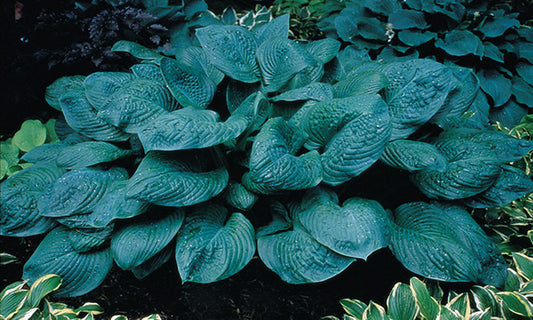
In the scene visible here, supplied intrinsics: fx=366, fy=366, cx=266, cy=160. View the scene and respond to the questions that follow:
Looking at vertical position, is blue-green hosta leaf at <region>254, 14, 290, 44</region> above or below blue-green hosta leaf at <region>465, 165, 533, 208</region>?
above

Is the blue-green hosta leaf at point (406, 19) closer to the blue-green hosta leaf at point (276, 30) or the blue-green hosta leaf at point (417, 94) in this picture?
the blue-green hosta leaf at point (276, 30)

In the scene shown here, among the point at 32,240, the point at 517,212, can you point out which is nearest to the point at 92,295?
the point at 32,240

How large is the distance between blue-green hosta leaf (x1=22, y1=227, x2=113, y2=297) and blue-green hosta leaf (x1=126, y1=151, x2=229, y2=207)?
1.42 ft

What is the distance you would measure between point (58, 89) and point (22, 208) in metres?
0.82

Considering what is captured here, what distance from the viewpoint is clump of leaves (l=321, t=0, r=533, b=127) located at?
289cm

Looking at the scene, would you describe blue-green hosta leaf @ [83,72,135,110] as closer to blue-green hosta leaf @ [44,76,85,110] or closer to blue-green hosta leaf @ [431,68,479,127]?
blue-green hosta leaf @ [44,76,85,110]

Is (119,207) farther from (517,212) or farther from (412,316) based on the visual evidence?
(517,212)

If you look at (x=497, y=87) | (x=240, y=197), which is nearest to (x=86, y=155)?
(x=240, y=197)

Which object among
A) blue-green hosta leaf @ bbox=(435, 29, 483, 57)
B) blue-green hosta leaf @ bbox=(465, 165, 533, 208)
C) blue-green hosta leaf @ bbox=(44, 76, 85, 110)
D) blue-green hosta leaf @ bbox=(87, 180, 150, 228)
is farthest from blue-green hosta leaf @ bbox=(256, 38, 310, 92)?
blue-green hosta leaf @ bbox=(435, 29, 483, 57)

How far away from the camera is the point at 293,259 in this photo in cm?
135

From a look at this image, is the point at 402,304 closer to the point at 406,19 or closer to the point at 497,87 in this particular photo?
the point at 497,87

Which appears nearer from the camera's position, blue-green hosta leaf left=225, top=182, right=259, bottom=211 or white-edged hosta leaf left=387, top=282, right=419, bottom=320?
white-edged hosta leaf left=387, top=282, right=419, bottom=320

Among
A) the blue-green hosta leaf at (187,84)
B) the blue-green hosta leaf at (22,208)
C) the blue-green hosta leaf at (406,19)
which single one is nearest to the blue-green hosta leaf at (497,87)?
the blue-green hosta leaf at (406,19)

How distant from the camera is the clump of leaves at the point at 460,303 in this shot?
49.8 inches
